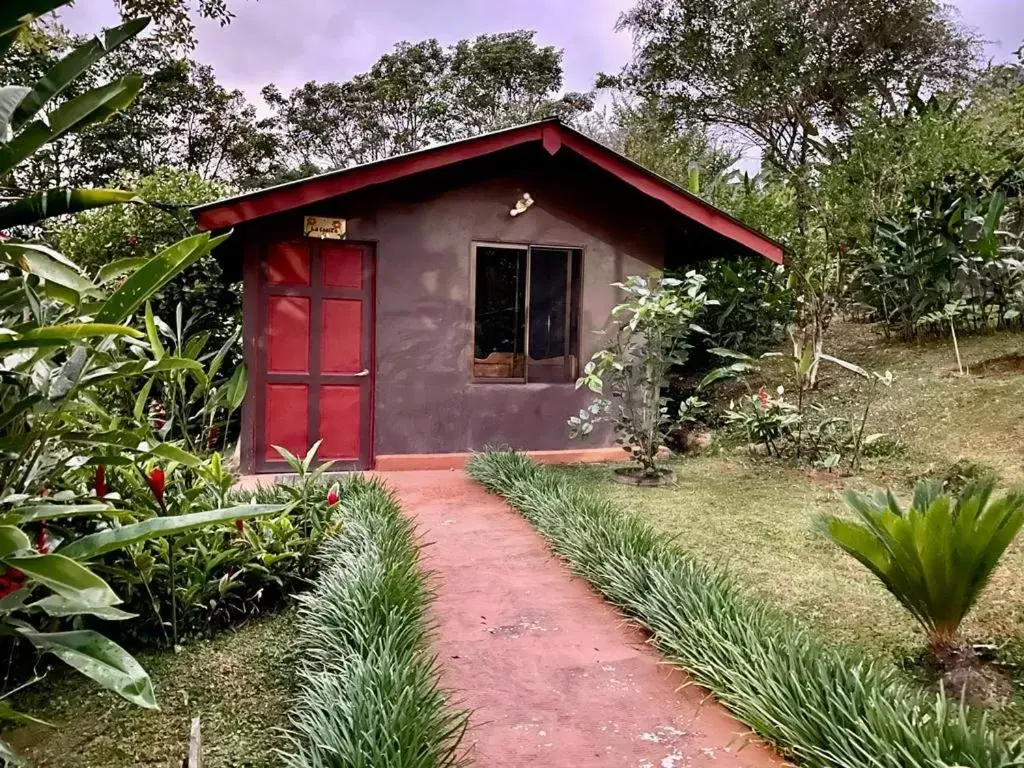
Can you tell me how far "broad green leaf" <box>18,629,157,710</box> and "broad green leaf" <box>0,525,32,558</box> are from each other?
281mm

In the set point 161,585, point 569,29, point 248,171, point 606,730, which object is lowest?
point 606,730

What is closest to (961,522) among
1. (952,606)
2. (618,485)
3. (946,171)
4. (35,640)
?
(952,606)

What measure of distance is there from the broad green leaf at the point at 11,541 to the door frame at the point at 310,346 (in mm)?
5243

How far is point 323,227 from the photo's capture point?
6297mm

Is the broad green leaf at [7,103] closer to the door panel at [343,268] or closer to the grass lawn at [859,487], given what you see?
the grass lawn at [859,487]

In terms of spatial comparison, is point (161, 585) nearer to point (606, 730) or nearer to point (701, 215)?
point (606, 730)

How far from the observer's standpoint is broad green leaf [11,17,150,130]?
1473 mm

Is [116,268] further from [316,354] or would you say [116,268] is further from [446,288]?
[446,288]

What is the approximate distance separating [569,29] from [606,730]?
1034 inches

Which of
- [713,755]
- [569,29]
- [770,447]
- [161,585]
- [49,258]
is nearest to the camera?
[49,258]

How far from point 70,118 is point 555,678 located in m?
2.29

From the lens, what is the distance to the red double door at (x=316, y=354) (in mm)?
6324

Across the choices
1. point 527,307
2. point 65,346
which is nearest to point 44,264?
point 65,346

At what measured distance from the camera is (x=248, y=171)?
874 inches
